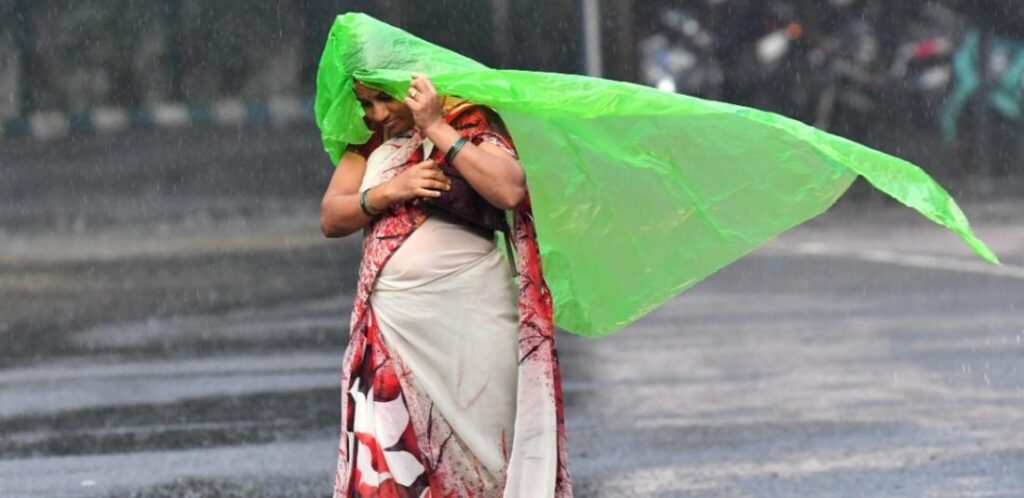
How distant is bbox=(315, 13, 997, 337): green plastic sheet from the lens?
5617 mm

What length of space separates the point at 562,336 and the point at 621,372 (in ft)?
5.58

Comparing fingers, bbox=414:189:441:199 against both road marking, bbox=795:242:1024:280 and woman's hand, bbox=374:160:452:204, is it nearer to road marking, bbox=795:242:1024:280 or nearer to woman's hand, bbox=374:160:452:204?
woman's hand, bbox=374:160:452:204

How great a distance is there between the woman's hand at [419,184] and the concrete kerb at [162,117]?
2026 centimetres

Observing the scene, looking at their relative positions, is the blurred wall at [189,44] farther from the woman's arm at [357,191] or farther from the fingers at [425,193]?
the fingers at [425,193]

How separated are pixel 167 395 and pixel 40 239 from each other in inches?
371

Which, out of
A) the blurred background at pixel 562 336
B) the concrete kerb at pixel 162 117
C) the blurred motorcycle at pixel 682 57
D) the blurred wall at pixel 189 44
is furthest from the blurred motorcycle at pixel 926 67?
the concrete kerb at pixel 162 117

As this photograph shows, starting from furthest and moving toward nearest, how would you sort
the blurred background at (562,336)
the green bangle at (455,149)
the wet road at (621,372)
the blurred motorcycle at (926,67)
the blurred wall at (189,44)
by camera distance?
1. the blurred motorcycle at (926,67)
2. the blurred wall at (189,44)
3. the blurred background at (562,336)
4. the wet road at (621,372)
5. the green bangle at (455,149)

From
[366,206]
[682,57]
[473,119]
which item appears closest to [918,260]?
[473,119]

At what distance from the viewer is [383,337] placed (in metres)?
5.58

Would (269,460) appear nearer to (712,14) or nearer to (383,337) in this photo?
(383,337)

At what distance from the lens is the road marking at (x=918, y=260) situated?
15.6 metres

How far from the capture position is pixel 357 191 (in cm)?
567

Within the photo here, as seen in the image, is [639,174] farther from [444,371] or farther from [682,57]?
[682,57]

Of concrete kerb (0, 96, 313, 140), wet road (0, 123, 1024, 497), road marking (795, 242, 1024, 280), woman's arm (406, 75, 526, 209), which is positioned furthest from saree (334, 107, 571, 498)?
concrete kerb (0, 96, 313, 140)
